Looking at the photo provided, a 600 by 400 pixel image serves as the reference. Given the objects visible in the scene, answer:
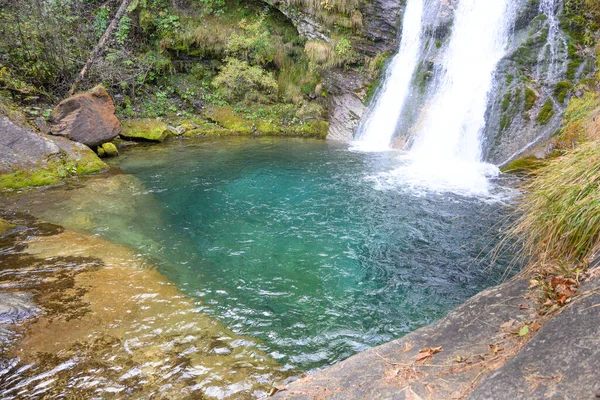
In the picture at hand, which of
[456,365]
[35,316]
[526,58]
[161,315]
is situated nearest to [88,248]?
[35,316]

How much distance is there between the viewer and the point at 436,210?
742 centimetres

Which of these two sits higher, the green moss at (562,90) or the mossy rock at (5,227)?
the green moss at (562,90)

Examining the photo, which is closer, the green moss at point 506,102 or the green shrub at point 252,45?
the green moss at point 506,102

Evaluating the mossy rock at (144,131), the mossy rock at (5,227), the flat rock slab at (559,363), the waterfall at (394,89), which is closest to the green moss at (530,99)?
the waterfall at (394,89)

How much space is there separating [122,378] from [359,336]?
2.32 m

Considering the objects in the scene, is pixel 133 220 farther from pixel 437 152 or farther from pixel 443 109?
pixel 443 109

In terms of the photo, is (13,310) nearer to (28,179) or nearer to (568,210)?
(568,210)

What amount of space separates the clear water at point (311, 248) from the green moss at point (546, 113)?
4.35 meters

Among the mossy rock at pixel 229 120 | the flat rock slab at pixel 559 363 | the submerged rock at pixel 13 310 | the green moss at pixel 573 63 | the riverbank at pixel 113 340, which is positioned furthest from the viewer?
the mossy rock at pixel 229 120

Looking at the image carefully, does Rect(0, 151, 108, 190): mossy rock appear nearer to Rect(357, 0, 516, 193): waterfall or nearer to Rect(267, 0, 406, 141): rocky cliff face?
Rect(357, 0, 516, 193): waterfall

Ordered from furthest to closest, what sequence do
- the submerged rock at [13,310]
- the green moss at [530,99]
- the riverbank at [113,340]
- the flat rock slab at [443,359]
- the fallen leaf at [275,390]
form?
the green moss at [530,99]
the submerged rock at [13,310]
the riverbank at [113,340]
the fallen leaf at [275,390]
the flat rock slab at [443,359]

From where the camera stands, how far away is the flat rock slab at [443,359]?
224 cm

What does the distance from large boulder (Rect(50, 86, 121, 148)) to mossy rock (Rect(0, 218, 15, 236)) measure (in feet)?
16.4

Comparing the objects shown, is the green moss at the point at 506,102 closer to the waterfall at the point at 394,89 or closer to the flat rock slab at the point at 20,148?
the waterfall at the point at 394,89
